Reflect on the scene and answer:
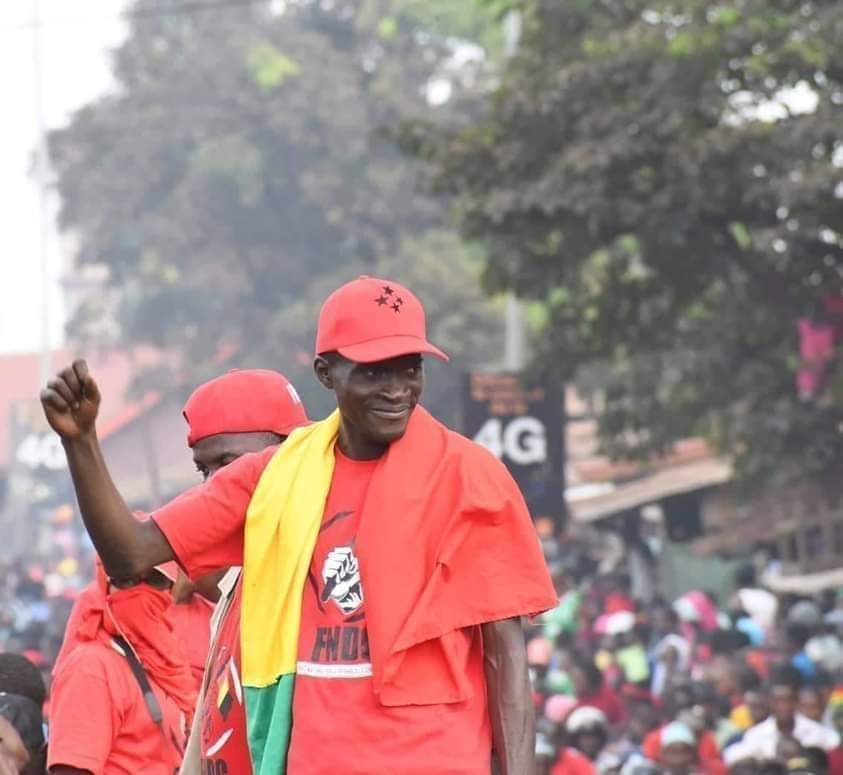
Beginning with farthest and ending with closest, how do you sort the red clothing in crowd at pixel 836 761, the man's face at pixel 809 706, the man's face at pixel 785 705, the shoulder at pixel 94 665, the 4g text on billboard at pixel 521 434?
the 4g text on billboard at pixel 521 434 → the man's face at pixel 809 706 → the man's face at pixel 785 705 → the red clothing in crowd at pixel 836 761 → the shoulder at pixel 94 665

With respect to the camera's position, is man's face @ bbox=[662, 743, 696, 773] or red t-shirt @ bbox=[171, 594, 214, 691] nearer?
red t-shirt @ bbox=[171, 594, 214, 691]

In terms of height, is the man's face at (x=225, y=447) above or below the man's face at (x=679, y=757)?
above

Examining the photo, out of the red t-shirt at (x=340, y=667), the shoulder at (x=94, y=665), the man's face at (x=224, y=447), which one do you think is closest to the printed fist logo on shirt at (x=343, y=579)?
the red t-shirt at (x=340, y=667)

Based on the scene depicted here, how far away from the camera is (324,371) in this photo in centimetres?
452

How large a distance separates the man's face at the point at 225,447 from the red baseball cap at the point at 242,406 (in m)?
0.01

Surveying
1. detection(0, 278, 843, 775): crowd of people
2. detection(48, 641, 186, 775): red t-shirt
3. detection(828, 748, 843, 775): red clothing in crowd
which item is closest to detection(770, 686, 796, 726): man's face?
detection(828, 748, 843, 775): red clothing in crowd

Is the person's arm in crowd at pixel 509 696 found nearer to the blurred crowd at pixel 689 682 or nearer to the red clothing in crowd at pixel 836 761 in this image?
the blurred crowd at pixel 689 682

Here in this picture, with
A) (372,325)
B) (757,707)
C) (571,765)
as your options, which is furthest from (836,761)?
(372,325)

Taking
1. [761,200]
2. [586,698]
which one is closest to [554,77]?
[761,200]

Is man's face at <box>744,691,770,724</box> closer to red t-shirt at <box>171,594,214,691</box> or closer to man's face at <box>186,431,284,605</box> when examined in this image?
red t-shirt at <box>171,594,214,691</box>

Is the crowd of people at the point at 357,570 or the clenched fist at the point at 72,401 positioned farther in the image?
the crowd of people at the point at 357,570

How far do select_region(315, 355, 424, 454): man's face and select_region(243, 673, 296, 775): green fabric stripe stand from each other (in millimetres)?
518

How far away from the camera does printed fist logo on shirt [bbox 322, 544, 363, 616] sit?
435cm

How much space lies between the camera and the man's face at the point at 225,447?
18.1 ft
